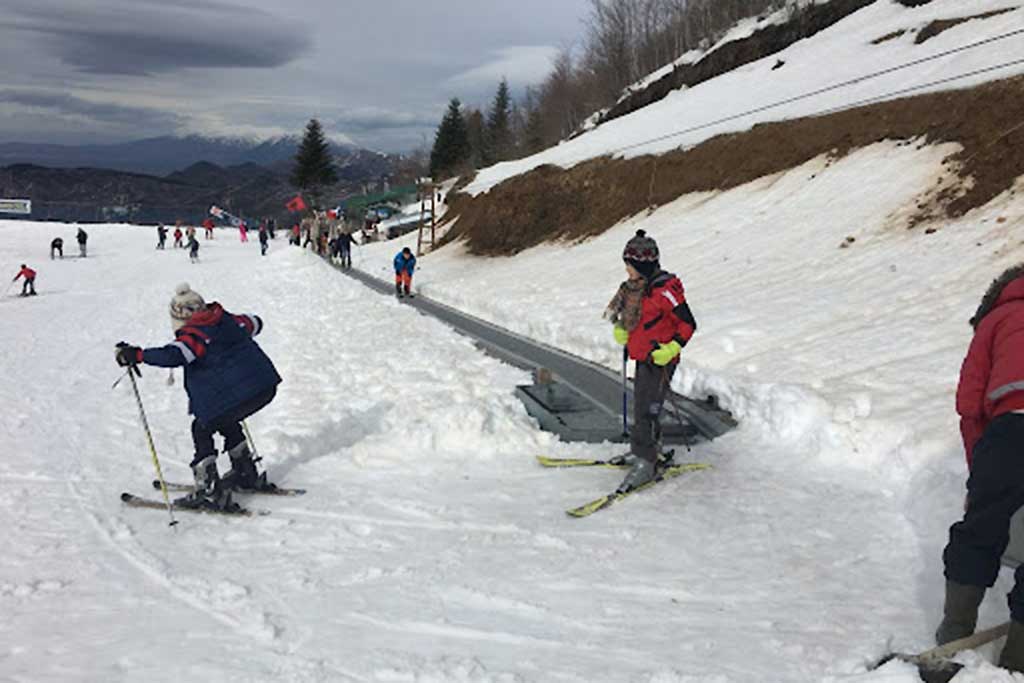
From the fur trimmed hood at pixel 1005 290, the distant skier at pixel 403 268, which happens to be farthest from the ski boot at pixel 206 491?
the distant skier at pixel 403 268

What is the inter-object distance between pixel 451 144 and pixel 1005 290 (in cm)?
8964

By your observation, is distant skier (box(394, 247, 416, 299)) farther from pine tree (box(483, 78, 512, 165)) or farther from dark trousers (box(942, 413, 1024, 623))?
pine tree (box(483, 78, 512, 165))

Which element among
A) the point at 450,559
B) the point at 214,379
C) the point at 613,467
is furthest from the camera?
the point at 613,467

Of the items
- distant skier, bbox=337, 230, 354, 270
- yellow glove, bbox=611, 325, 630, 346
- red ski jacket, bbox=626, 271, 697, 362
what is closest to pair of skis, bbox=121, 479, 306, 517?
yellow glove, bbox=611, 325, 630, 346

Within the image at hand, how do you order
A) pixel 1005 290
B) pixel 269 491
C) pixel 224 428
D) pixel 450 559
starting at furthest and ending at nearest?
pixel 269 491 < pixel 224 428 < pixel 450 559 < pixel 1005 290

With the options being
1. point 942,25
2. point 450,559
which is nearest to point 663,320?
point 450,559

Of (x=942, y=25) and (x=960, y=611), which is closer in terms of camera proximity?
(x=960, y=611)

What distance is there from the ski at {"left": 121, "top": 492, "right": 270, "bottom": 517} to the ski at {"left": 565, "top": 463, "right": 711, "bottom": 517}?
2448mm

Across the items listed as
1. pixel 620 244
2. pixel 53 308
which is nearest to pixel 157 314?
pixel 53 308

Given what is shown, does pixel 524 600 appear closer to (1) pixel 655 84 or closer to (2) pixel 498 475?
(2) pixel 498 475

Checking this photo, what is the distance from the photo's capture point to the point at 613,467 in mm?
6578

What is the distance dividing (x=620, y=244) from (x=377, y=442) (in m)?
16.0

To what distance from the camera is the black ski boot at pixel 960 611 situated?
10.7ft

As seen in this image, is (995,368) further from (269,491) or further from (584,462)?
(269,491)
